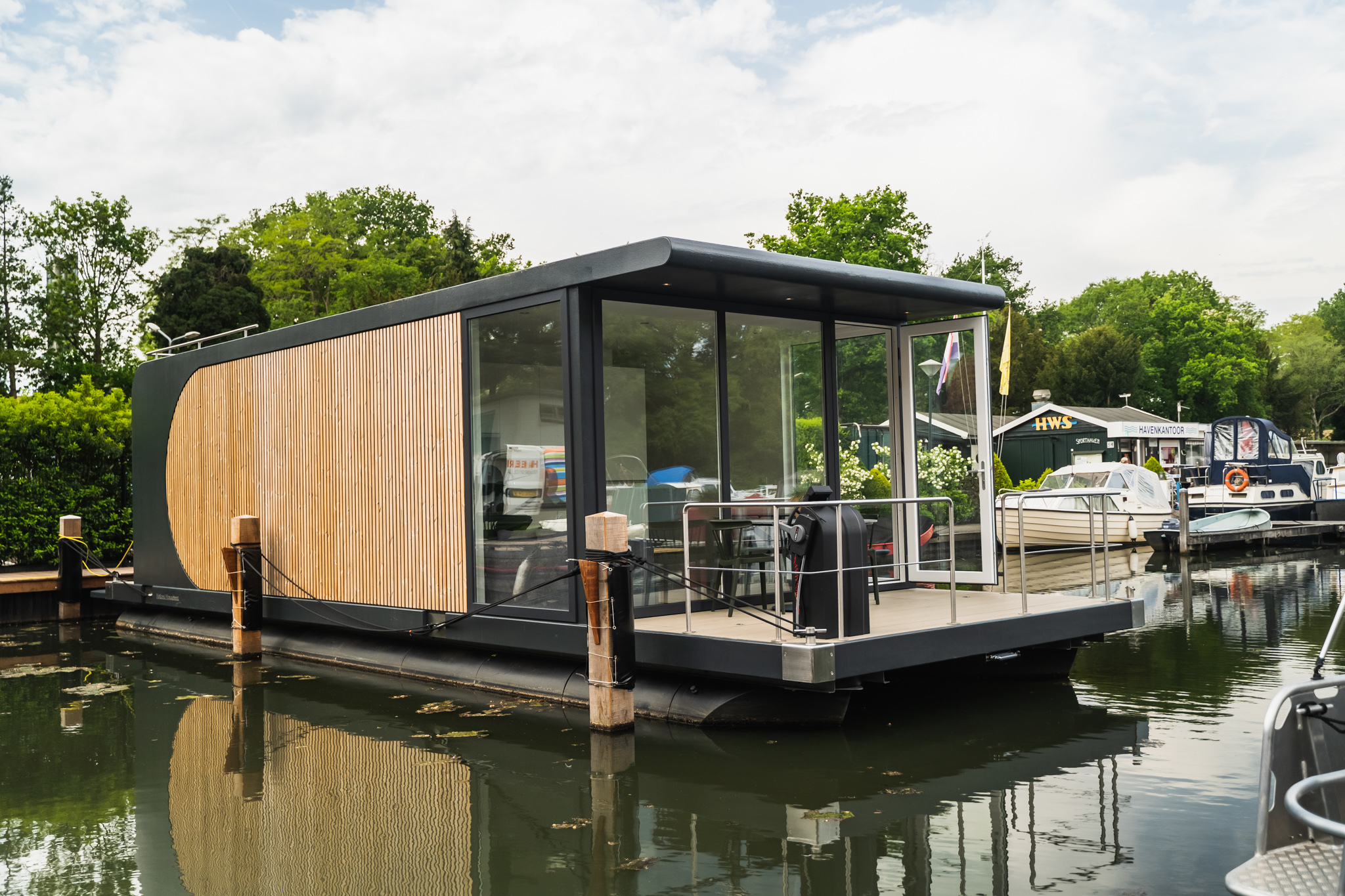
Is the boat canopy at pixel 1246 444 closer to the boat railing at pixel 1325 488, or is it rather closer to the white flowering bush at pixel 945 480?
the boat railing at pixel 1325 488

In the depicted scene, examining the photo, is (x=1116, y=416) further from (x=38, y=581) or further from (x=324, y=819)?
(x=324, y=819)

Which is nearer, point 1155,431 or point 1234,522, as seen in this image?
point 1234,522

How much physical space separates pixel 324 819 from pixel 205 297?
3158 centimetres

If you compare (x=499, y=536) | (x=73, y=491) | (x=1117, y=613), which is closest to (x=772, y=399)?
(x=499, y=536)

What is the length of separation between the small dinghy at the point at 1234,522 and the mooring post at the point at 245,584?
18.7 meters

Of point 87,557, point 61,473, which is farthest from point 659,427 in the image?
point 61,473

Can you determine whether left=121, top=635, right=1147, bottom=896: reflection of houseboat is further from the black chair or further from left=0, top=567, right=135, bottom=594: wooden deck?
left=0, top=567, right=135, bottom=594: wooden deck

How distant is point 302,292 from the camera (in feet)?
129

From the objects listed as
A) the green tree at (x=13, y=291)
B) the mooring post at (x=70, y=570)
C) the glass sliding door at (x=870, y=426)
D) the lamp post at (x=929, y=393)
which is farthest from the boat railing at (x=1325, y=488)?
the green tree at (x=13, y=291)

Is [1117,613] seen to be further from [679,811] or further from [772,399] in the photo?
[679,811]

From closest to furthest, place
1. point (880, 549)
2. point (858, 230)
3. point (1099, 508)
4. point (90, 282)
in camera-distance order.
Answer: point (880, 549), point (1099, 508), point (90, 282), point (858, 230)

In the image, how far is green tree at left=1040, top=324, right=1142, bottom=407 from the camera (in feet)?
166

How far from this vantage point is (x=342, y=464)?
399 inches

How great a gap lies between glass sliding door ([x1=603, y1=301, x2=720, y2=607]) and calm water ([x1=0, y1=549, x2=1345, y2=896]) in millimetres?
1405
